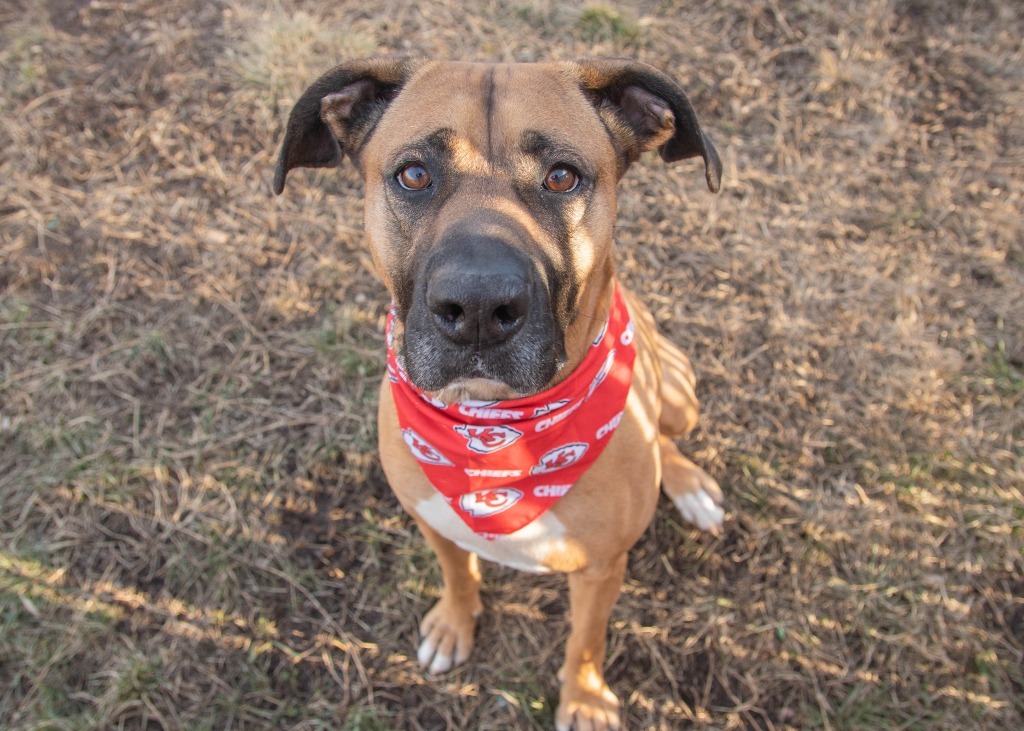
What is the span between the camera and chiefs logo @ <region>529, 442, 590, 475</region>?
2.65 metres

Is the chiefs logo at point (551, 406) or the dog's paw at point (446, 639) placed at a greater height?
the chiefs logo at point (551, 406)

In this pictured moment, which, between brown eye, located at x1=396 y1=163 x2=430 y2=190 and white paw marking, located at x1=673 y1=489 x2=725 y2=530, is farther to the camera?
white paw marking, located at x1=673 y1=489 x2=725 y2=530

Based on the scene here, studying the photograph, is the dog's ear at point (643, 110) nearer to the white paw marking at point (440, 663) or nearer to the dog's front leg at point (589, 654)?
the dog's front leg at point (589, 654)

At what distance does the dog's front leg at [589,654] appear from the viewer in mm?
2994

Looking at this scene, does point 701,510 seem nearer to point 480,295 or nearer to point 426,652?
point 426,652

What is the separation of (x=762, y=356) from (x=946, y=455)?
109 centimetres

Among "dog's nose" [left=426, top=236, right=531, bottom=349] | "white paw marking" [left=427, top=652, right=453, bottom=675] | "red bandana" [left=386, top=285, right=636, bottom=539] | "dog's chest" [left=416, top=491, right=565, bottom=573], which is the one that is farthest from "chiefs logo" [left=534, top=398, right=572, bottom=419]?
"white paw marking" [left=427, top=652, right=453, bottom=675]

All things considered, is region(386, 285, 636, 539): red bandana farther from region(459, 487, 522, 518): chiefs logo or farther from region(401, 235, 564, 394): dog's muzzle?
region(401, 235, 564, 394): dog's muzzle

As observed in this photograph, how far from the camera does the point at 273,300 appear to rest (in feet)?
14.9

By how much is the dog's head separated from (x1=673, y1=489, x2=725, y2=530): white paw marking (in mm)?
1561

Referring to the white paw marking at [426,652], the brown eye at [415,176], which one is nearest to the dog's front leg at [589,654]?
the white paw marking at [426,652]

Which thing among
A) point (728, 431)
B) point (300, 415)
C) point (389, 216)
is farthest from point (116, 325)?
point (728, 431)

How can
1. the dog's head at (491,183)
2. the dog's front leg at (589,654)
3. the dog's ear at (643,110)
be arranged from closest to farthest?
the dog's head at (491,183)
the dog's ear at (643,110)
the dog's front leg at (589,654)

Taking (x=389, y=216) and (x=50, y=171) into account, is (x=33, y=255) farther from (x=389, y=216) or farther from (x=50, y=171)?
(x=389, y=216)
